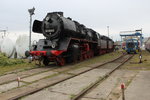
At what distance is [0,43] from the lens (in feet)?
81.3

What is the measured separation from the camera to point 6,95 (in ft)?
17.7

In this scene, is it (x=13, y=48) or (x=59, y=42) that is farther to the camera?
(x=13, y=48)

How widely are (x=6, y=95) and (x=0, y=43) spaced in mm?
21320

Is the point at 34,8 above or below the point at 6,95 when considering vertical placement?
above

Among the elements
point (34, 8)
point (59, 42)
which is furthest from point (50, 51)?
point (34, 8)

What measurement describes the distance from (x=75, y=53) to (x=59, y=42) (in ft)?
5.30

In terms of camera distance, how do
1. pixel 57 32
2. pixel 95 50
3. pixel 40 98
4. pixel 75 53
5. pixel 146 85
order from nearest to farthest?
1. pixel 40 98
2. pixel 146 85
3. pixel 57 32
4. pixel 75 53
5. pixel 95 50

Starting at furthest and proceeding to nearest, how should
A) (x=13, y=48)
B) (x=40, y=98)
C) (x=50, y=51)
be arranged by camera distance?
(x=13, y=48), (x=50, y=51), (x=40, y=98)

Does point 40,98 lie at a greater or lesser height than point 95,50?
→ lesser

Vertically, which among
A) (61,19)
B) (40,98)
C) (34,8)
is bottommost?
(40,98)

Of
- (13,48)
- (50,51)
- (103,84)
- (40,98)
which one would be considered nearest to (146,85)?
(103,84)

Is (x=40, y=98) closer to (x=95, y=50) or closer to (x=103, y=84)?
(x=103, y=84)

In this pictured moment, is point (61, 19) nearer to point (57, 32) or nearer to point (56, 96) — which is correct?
point (57, 32)

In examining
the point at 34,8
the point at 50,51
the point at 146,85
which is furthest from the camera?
the point at 34,8
